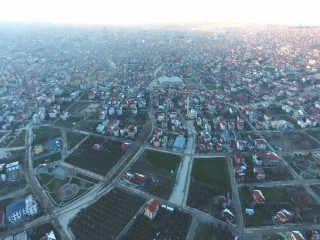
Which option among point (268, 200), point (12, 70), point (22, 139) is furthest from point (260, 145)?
point (12, 70)

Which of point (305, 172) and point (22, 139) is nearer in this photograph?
point (305, 172)

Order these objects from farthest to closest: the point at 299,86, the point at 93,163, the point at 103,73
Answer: the point at 103,73, the point at 299,86, the point at 93,163

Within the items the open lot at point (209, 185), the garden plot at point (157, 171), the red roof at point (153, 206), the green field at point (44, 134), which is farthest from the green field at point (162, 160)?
the green field at point (44, 134)

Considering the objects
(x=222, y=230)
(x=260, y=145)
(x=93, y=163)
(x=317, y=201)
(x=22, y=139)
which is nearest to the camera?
(x=222, y=230)

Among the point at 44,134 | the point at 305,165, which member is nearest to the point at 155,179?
the point at 305,165

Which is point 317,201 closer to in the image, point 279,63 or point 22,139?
point 22,139

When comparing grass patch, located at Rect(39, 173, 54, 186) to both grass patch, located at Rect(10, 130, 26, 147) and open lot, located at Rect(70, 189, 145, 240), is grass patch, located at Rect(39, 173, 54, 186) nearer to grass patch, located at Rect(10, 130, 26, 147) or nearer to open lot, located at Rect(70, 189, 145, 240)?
open lot, located at Rect(70, 189, 145, 240)
